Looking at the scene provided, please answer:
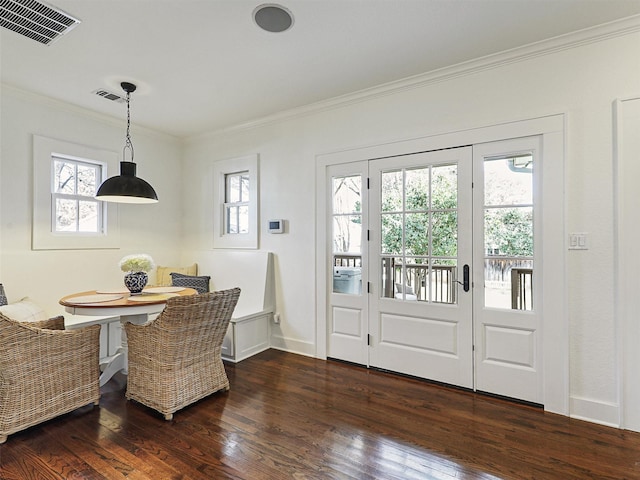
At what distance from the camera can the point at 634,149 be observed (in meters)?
2.28

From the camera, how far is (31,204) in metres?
3.45

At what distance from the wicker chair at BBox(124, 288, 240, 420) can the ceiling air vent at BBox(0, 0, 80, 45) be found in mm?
2005

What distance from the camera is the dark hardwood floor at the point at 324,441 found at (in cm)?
188

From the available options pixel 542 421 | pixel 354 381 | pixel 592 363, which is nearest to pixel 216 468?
pixel 354 381

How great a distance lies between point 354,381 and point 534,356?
146cm

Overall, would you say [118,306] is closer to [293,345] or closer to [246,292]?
[246,292]

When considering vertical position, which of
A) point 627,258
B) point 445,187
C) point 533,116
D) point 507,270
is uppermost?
point 533,116

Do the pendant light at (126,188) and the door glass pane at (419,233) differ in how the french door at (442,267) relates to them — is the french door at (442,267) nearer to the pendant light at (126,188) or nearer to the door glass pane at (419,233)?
the door glass pane at (419,233)

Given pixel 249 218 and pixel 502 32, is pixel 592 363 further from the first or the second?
pixel 249 218

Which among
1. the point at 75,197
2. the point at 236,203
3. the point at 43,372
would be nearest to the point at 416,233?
the point at 236,203

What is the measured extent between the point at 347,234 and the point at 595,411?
2.36 m

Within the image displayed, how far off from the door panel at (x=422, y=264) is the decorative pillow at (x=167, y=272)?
8.20ft

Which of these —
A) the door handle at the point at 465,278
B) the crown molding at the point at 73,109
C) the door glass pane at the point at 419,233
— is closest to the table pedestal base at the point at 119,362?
the door glass pane at the point at 419,233

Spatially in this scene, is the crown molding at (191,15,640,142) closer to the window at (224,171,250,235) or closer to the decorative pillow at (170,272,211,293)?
the window at (224,171,250,235)
